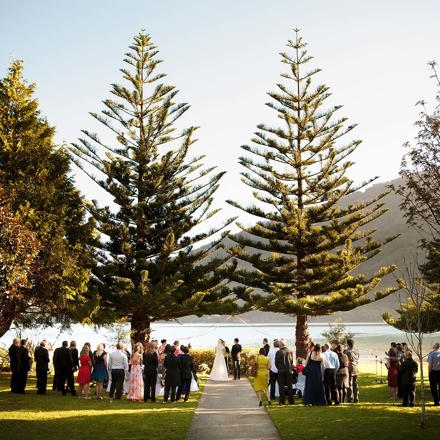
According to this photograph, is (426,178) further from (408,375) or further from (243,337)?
(243,337)

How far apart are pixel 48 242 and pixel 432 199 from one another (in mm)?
10473

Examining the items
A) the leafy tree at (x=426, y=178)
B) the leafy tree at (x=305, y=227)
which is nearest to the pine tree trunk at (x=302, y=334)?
the leafy tree at (x=305, y=227)

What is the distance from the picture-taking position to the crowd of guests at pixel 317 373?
12.8 m

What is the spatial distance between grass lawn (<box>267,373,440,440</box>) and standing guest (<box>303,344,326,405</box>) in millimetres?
350

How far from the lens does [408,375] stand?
490 inches

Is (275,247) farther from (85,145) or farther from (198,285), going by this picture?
(85,145)

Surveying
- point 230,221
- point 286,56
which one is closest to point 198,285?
point 230,221

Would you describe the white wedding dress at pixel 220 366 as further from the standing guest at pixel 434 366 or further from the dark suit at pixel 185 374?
the standing guest at pixel 434 366

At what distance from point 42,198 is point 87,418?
7.98m

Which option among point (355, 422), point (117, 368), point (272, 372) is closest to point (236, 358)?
point (272, 372)

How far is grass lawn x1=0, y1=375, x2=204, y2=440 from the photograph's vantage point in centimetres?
927

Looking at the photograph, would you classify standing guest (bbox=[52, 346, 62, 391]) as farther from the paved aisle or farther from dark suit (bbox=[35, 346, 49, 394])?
the paved aisle

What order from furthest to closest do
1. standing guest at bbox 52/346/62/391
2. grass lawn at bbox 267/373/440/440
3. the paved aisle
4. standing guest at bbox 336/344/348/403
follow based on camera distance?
1. standing guest at bbox 52/346/62/391
2. standing guest at bbox 336/344/348/403
3. the paved aisle
4. grass lawn at bbox 267/373/440/440

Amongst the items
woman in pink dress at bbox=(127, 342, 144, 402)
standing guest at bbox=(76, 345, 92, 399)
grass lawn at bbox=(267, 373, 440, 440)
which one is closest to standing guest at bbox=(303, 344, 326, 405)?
grass lawn at bbox=(267, 373, 440, 440)
